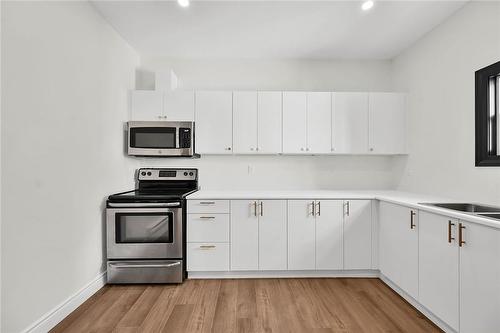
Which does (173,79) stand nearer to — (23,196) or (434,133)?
(23,196)

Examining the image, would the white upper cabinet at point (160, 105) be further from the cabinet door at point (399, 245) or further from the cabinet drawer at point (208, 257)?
the cabinet door at point (399, 245)

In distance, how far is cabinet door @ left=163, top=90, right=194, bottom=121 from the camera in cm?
337

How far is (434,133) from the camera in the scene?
117 inches

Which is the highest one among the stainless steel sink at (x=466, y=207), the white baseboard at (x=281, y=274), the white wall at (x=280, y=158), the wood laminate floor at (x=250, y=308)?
the white wall at (x=280, y=158)

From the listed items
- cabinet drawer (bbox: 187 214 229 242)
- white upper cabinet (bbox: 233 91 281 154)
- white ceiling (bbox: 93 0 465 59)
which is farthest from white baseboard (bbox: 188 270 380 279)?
white ceiling (bbox: 93 0 465 59)

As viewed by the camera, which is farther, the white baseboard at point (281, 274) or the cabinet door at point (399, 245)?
the white baseboard at point (281, 274)

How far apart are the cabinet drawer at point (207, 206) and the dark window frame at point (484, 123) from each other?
7.52ft

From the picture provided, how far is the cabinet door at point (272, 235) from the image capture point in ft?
9.86

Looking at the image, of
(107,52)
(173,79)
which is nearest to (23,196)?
(107,52)

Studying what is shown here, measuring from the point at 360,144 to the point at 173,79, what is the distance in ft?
7.84

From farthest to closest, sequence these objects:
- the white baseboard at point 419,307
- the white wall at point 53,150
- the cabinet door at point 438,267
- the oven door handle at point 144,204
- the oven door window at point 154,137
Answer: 1. the oven door window at point 154,137
2. the oven door handle at point 144,204
3. the white baseboard at point 419,307
4. the cabinet door at point 438,267
5. the white wall at point 53,150

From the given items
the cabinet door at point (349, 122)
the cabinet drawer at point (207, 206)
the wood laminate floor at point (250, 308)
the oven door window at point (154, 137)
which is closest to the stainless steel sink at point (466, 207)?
the wood laminate floor at point (250, 308)

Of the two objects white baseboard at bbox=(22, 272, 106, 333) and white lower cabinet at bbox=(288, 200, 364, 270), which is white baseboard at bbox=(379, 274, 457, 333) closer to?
white lower cabinet at bbox=(288, 200, 364, 270)

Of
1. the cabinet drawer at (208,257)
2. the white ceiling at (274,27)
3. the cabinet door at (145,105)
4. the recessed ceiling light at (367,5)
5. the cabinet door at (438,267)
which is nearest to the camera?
the cabinet door at (438,267)
